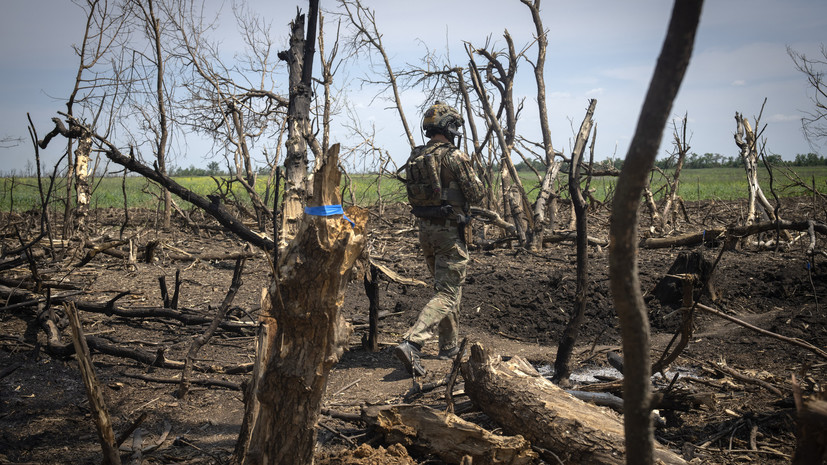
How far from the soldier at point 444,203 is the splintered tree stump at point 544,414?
77.3 inches

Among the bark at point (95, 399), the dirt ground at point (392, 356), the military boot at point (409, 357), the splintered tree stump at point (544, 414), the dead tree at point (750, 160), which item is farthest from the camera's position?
the dead tree at point (750, 160)

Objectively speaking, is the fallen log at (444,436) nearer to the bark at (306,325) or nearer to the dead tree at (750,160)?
the bark at (306,325)

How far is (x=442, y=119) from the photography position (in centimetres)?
551

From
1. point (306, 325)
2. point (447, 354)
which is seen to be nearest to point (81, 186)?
point (447, 354)

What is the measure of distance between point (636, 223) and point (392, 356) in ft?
14.5

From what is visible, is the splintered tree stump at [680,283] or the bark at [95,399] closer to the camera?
the bark at [95,399]

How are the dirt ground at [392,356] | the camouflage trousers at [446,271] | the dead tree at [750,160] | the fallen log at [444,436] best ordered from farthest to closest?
the dead tree at [750,160] → the camouflage trousers at [446,271] → the dirt ground at [392,356] → the fallen log at [444,436]

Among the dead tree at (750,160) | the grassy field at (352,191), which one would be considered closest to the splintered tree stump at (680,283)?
the grassy field at (352,191)

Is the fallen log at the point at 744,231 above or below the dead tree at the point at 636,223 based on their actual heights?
below

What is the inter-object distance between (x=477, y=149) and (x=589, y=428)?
29.2 feet

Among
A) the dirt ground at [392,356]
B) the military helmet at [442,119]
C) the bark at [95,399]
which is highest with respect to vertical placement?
the military helmet at [442,119]

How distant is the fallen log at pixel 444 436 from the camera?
2.82 meters

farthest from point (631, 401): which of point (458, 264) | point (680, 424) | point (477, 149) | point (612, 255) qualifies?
point (477, 149)

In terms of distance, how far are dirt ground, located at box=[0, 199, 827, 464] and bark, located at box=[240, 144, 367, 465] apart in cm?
59
